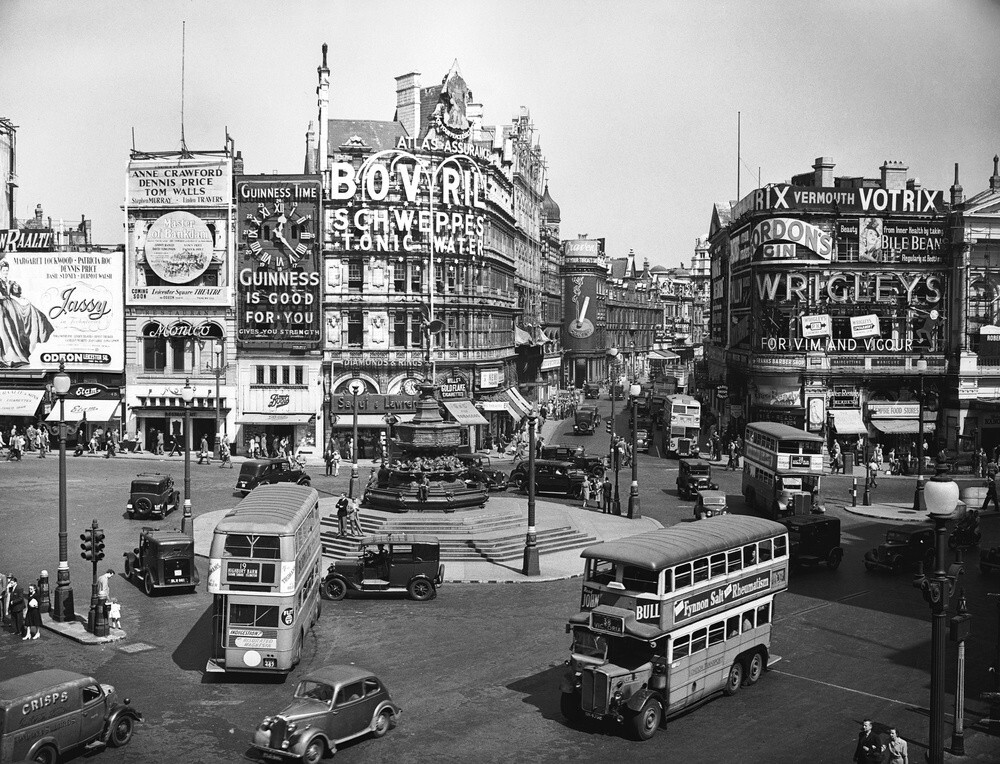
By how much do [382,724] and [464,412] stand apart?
43.9m

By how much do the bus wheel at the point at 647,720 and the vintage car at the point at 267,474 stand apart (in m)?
29.6

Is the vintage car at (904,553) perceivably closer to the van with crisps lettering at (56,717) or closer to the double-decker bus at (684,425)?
the van with crisps lettering at (56,717)

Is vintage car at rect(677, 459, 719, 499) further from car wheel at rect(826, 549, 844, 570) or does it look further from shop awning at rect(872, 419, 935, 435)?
shop awning at rect(872, 419, 935, 435)

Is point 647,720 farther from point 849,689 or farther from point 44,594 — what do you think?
point 44,594

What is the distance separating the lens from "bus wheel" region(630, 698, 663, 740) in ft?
64.8

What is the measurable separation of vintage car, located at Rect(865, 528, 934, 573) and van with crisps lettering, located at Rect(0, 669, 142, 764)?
24.6 metres

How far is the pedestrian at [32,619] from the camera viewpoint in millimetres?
26766

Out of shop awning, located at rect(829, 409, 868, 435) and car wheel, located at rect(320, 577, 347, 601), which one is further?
shop awning, located at rect(829, 409, 868, 435)

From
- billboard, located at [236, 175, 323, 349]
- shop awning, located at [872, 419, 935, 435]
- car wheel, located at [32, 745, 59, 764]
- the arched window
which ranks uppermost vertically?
billboard, located at [236, 175, 323, 349]

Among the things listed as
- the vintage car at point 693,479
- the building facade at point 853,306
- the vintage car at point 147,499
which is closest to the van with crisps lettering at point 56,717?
the vintage car at point 147,499

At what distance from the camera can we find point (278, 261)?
212 feet

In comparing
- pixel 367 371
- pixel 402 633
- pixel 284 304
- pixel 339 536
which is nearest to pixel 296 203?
pixel 284 304

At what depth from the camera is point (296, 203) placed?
64.8 m

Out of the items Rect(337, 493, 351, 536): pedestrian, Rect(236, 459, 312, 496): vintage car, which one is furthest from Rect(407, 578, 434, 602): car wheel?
Rect(236, 459, 312, 496): vintage car
